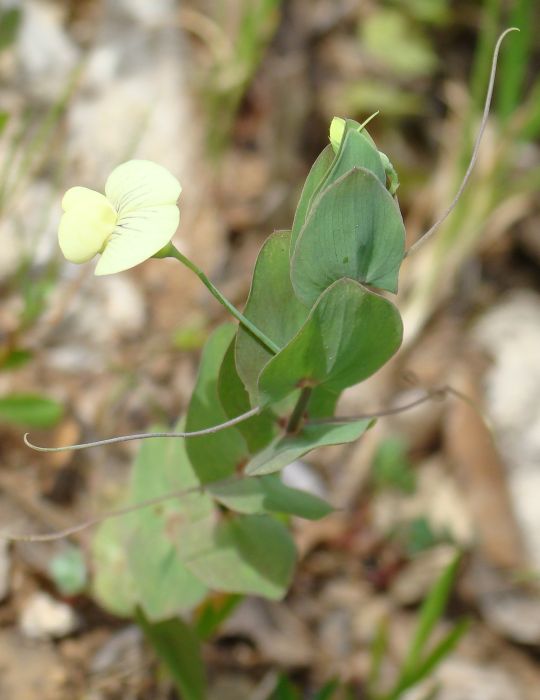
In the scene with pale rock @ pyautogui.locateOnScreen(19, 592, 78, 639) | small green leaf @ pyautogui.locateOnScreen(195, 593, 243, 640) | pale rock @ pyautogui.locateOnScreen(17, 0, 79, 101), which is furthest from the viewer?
pale rock @ pyautogui.locateOnScreen(17, 0, 79, 101)

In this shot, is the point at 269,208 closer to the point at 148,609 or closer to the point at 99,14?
the point at 99,14

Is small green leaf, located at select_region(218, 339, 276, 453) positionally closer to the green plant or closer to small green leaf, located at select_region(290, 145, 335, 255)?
small green leaf, located at select_region(290, 145, 335, 255)

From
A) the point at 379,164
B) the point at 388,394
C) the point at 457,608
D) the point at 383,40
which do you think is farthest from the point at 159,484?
the point at 383,40

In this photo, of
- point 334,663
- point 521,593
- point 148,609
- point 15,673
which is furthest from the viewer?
point 521,593

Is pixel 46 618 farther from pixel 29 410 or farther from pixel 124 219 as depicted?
pixel 124 219

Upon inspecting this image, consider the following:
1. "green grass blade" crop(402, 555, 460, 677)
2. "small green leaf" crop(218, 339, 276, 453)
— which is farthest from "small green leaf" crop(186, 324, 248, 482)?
"green grass blade" crop(402, 555, 460, 677)

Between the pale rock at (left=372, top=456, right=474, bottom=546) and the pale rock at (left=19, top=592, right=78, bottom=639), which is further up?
the pale rock at (left=19, top=592, right=78, bottom=639)
